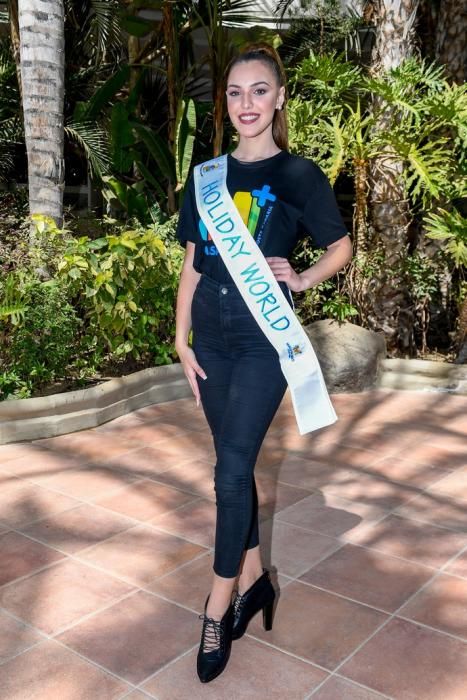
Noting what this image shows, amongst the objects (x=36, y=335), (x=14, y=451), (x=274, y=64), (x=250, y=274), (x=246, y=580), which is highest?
(x=274, y=64)

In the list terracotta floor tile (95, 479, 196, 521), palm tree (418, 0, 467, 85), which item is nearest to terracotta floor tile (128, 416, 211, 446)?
terracotta floor tile (95, 479, 196, 521)

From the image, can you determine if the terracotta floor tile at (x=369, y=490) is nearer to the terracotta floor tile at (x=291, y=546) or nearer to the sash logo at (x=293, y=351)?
the terracotta floor tile at (x=291, y=546)

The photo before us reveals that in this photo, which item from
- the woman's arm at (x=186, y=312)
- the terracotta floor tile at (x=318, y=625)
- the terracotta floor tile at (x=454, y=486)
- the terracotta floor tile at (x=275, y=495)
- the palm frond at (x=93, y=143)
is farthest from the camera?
the palm frond at (x=93, y=143)

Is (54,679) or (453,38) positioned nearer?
(54,679)

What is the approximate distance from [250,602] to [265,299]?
43.2 inches

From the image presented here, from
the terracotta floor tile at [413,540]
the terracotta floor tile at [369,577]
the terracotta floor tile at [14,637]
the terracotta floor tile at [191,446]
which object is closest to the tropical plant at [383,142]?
the terracotta floor tile at [191,446]

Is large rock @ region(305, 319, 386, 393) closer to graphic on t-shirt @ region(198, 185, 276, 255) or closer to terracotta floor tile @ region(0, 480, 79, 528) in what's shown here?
terracotta floor tile @ region(0, 480, 79, 528)

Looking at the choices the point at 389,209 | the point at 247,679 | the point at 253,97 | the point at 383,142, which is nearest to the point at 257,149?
the point at 253,97

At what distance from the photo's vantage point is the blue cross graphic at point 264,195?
2.36 m

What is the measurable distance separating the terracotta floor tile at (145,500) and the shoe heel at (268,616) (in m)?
1.16

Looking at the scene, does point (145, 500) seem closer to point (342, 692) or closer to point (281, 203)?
point (342, 692)

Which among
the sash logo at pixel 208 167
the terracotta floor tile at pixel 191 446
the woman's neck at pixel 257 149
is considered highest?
the woman's neck at pixel 257 149

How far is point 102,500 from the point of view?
158 inches

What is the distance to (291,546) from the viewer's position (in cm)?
352
